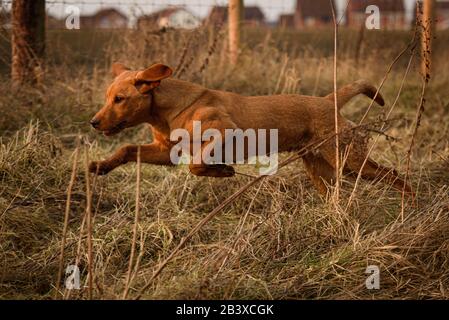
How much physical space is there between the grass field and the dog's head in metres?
0.49

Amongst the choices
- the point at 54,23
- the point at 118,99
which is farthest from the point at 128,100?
the point at 54,23

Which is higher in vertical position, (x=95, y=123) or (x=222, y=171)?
(x=95, y=123)

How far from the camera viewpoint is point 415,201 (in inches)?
187

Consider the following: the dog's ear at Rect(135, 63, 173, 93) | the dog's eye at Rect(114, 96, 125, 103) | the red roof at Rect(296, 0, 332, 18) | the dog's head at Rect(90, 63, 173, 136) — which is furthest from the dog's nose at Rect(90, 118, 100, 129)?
the red roof at Rect(296, 0, 332, 18)

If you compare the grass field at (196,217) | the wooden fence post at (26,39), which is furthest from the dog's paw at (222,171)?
the wooden fence post at (26,39)

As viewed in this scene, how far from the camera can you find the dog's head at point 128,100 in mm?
4426

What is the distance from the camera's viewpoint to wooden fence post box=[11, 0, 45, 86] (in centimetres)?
718

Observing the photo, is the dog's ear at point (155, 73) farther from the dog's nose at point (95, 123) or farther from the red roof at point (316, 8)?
the red roof at point (316, 8)

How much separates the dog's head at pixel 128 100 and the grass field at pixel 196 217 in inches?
19.2

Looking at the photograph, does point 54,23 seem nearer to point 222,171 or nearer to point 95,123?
point 95,123

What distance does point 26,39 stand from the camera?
730 cm

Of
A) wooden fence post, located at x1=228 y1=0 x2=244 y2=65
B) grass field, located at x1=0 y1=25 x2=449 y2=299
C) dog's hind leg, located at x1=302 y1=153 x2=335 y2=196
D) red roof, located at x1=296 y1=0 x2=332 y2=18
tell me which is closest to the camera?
grass field, located at x1=0 y1=25 x2=449 y2=299

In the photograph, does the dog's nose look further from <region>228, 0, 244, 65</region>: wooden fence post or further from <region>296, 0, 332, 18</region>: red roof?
<region>296, 0, 332, 18</region>: red roof

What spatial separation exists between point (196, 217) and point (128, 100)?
99 cm
